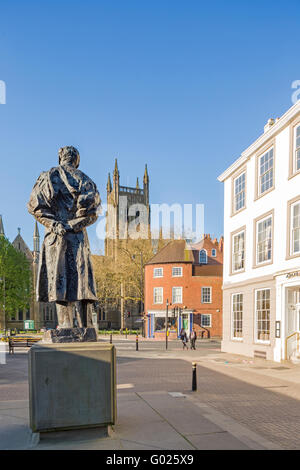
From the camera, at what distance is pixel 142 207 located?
89.7 meters

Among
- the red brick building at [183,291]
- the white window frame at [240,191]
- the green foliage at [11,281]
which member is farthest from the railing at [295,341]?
the green foliage at [11,281]

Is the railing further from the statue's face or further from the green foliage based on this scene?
the green foliage

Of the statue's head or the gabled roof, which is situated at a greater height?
the statue's head

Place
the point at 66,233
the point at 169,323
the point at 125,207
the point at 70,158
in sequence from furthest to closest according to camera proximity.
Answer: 1. the point at 125,207
2. the point at 169,323
3. the point at 70,158
4. the point at 66,233

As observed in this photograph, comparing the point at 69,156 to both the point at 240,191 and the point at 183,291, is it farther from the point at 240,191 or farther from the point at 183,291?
the point at 183,291

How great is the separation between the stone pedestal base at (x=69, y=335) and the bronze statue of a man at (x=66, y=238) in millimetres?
147

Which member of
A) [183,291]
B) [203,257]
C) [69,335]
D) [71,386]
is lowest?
[183,291]

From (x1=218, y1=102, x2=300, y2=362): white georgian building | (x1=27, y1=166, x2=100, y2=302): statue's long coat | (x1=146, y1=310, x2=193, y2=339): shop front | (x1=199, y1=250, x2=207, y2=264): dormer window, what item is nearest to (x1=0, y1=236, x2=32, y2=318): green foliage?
(x1=146, y1=310, x2=193, y2=339): shop front

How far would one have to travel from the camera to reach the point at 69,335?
587cm

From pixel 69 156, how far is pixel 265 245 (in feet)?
50.6

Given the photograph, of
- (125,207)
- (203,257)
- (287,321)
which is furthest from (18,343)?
(125,207)

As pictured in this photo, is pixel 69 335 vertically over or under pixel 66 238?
under

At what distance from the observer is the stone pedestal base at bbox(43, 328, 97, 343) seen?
19.0 ft
